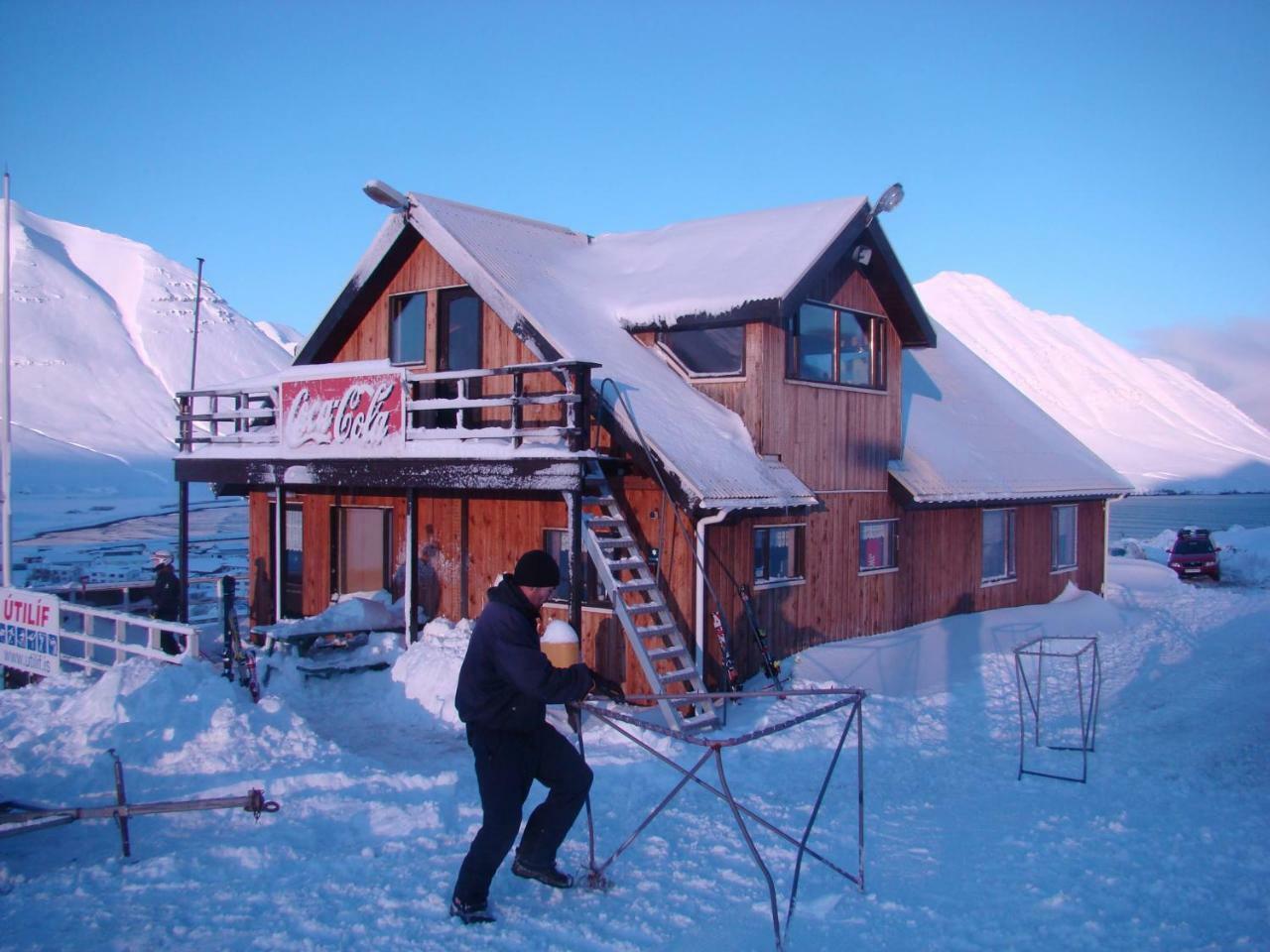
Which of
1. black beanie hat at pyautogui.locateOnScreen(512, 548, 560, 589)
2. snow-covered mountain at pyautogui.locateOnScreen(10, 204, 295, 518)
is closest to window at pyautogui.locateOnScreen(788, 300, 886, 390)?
black beanie hat at pyautogui.locateOnScreen(512, 548, 560, 589)

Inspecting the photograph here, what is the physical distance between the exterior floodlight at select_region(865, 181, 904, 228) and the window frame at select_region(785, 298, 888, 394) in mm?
1354

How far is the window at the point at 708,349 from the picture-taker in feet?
43.4

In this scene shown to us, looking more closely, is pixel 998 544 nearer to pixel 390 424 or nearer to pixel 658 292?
pixel 658 292

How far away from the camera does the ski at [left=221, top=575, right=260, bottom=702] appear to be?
11367mm

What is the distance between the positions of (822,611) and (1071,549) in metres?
9.40

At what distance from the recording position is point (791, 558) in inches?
529

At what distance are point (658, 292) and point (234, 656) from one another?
24.0 feet

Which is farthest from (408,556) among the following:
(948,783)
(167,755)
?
(948,783)

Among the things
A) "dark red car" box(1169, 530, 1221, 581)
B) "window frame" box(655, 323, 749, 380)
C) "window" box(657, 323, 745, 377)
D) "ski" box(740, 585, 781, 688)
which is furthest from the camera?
"dark red car" box(1169, 530, 1221, 581)

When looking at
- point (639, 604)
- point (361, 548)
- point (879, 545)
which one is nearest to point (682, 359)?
point (639, 604)

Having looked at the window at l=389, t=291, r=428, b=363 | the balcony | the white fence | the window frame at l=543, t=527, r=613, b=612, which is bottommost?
the white fence

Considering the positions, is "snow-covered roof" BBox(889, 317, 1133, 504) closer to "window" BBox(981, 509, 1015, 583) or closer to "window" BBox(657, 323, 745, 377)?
"window" BBox(981, 509, 1015, 583)

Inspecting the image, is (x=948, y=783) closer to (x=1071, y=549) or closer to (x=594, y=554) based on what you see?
(x=594, y=554)

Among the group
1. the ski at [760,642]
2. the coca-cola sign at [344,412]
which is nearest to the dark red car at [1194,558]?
the ski at [760,642]
